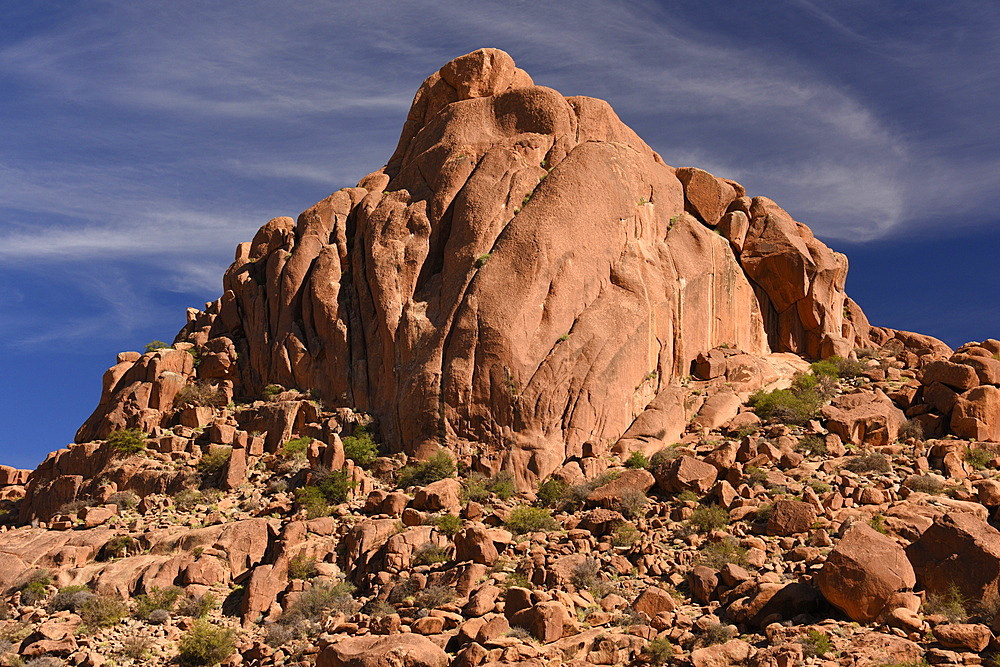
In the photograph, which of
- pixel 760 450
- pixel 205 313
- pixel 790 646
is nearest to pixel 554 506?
pixel 760 450

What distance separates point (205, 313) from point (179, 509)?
15.2 m

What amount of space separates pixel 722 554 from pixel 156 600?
16957mm

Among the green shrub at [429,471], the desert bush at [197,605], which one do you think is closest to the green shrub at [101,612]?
the desert bush at [197,605]

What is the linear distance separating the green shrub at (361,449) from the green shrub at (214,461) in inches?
181

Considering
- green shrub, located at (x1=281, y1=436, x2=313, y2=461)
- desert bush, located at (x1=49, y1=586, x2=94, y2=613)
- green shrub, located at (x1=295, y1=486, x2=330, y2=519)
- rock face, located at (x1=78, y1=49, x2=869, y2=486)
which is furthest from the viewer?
green shrub, located at (x1=281, y1=436, x2=313, y2=461)

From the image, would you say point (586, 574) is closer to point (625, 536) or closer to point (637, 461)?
point (625, 536)

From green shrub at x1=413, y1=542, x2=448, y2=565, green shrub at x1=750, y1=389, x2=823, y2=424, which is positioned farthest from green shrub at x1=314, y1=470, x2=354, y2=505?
green shrub at x1=750, y1=389, x2=823, y2=424

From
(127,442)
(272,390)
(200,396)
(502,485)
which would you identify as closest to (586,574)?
(502,485)

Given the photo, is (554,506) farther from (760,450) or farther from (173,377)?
(173,377)

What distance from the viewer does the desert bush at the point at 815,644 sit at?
76.5ft

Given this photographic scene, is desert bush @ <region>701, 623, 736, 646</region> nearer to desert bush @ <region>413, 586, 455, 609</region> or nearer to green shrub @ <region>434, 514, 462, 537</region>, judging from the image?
desert bush @ <region>413, 586, 455, 609</region>

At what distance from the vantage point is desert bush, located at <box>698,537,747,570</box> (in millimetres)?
29000

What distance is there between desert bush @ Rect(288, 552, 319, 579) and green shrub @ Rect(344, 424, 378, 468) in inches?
261

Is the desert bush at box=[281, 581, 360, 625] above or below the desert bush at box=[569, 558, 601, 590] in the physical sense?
below
